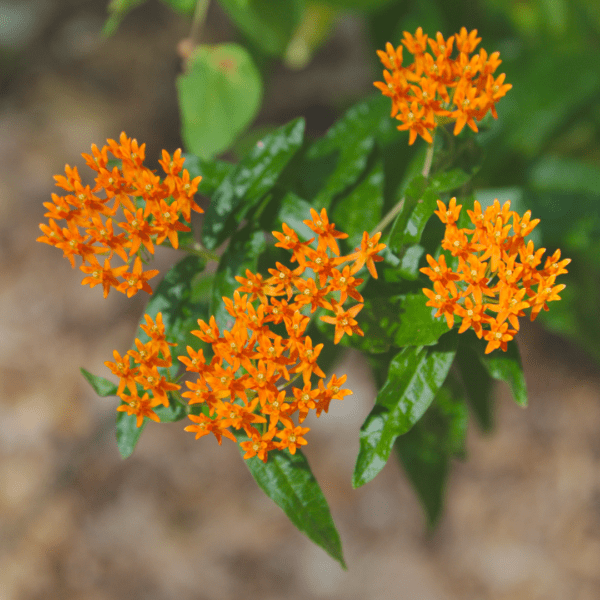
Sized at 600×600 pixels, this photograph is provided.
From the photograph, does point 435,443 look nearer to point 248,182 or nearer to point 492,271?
point 492,271

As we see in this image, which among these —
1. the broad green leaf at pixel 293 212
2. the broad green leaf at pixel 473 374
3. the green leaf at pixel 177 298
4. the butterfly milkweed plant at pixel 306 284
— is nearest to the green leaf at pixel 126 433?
the butterfly milkweed plant at pixel 306 284

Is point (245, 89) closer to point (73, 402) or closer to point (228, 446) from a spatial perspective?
point (228, 446)

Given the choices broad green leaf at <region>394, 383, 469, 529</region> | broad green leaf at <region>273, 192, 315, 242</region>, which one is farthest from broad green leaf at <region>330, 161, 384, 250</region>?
broad green leaf at <region>394, 383, 469, 529</region>

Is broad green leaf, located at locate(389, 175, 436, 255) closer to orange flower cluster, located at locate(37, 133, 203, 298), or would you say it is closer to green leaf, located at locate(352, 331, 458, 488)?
green leaf, located at locate(352, 331, 458, 488)

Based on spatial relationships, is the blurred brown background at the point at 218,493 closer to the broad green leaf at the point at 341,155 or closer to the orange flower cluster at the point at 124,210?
the broad green leaf at the point at 341,155

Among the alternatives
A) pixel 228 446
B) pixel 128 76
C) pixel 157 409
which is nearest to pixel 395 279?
pixel 157 409

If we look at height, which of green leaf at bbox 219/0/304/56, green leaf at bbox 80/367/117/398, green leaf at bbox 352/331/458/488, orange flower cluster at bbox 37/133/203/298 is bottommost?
green leaf at bbox 352/331/458/488
